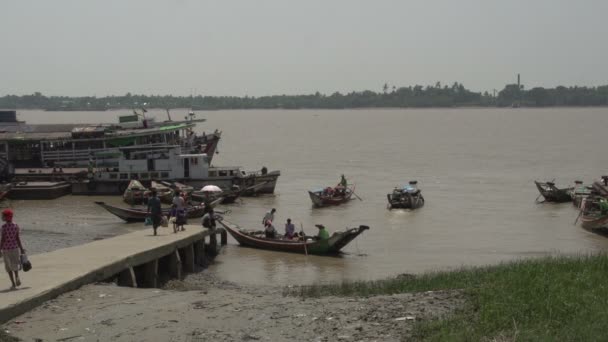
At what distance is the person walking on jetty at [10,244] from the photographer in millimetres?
13289

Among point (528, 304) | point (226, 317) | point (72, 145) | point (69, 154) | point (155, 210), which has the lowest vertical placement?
point (226, 317)

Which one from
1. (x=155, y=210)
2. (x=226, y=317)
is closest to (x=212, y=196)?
(x=155, y=210)

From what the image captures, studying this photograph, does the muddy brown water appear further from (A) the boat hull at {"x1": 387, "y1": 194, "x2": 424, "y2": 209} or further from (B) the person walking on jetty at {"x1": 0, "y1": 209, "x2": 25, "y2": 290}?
(B) the person walking on jetty at {"x1": 0, "y1": 209, "x2": 25, "y2": 290}

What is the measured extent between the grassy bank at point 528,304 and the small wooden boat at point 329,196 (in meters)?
24.6

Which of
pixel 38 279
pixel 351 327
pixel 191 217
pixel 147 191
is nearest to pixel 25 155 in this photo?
pixel 147 191

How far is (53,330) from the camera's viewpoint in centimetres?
1222

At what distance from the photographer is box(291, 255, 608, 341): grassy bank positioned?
1092 centimetres

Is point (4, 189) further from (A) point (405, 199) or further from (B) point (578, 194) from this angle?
(B) point (578, 194)

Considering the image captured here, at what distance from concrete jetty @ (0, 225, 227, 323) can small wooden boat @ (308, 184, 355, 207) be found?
16272mm

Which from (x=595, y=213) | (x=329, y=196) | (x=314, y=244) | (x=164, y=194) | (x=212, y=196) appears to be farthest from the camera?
(x=329, y=196)

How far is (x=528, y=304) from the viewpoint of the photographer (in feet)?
39.8

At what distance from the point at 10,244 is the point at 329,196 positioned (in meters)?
28.6

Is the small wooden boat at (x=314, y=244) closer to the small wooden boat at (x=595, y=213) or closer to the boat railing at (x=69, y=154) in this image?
the small wooden boat at (x=595, y=213)

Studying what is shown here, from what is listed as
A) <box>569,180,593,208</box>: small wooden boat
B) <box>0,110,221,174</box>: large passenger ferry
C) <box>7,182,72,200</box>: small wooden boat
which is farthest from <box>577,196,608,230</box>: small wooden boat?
<box>7,182,72,200</box>: small wooden boat
